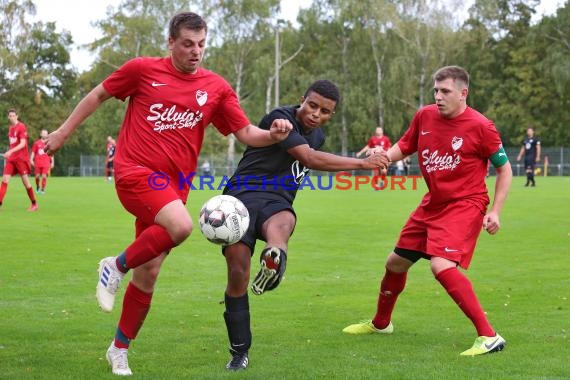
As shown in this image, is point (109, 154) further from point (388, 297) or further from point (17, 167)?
point (388, 297)

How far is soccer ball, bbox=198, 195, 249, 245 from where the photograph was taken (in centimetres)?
594

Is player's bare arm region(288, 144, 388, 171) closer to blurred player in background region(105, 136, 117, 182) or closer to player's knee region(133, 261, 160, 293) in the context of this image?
player's knee region(133, 261, 160, 293)

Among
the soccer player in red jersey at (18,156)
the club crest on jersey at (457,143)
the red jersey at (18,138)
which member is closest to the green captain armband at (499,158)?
the club crest on jersey at (457,143)

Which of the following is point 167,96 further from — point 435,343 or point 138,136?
point 435,343

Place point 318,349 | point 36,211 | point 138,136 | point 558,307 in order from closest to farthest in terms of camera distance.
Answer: point 138,136 → point 318,349 → point 558,307 → point 36,211

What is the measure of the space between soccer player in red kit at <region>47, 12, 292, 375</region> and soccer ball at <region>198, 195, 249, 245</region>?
0.67ft

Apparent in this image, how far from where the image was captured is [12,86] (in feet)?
218

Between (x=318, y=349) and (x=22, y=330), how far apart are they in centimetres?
255

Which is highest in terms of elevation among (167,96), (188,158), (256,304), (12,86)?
(12,86)

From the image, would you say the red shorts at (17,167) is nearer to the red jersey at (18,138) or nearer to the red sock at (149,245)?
the red jersey at (18,138)

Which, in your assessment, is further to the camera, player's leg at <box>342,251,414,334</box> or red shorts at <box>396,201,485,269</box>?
player's leg at <box>342,251,414,334</box>

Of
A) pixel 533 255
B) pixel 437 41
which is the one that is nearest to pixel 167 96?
pixel 533 255

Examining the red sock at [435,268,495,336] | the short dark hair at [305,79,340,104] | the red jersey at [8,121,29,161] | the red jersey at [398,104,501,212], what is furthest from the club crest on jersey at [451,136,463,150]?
the red jersey at [8,121,29,161]

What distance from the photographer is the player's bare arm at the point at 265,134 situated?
6117 millimetres
